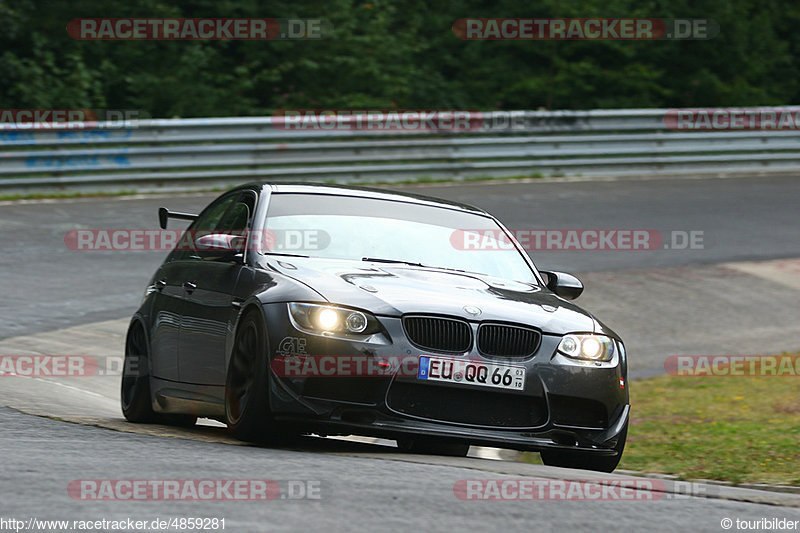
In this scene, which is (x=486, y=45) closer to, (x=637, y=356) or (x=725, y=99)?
(x=725, y=99)

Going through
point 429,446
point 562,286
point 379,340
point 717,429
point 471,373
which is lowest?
point 717,429

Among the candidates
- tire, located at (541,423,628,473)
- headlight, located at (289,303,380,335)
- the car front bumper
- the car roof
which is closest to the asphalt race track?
the car front bumper

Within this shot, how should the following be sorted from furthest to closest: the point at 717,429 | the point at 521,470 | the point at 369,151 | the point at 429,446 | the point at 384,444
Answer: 1. the point at 369,151
2. the point at 717,429
3. the point at 384,444
4. the point at 429,446
5. the point at 521,470

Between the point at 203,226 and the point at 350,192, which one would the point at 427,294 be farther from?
the point at 203,226

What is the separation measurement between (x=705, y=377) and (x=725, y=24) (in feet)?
63.7

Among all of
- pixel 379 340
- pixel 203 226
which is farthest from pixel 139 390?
pixel 379 340

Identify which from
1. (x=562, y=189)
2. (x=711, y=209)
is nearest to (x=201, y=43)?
(x=562, y=189)

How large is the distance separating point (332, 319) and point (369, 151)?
49.8 feet

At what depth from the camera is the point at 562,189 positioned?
2175 cm

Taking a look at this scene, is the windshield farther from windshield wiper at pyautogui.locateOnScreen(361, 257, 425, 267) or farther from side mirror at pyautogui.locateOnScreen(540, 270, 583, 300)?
side mirror at pyautogui.locateOnScreen(540, 270, 583, 300)

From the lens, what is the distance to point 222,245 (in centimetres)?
752

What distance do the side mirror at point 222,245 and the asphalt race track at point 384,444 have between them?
99 centimetres

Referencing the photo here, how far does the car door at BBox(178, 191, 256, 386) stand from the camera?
24.0ft

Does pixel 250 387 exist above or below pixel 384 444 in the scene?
above
